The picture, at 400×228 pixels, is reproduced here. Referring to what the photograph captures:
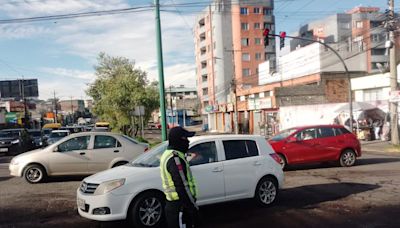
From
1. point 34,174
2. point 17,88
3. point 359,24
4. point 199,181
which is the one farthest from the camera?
point 359,24

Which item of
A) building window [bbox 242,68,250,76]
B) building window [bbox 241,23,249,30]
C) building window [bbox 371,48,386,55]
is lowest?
building window [bbox 242,68,250,76]

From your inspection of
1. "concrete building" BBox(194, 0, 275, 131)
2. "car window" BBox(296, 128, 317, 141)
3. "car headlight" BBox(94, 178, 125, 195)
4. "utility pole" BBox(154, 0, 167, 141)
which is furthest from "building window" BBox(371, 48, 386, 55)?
"car headlight" BBox(94, 178, 125, 195)

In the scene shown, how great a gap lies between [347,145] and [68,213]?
33.6 feet

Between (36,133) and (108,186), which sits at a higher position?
(108,186)

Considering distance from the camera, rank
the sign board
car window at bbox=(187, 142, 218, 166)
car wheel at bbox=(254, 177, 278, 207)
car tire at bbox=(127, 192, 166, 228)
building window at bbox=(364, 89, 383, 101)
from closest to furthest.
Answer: car tire at bbox=(127, 192, 166, 228), car window at bbox=(187, 142, 218, 166), car wheel at bbox=(254, 177, 278, 207), the sign board, building window at bbox=(364, 89, 383, 101)

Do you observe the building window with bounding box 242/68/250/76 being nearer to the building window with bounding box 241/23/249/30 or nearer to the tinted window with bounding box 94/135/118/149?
the building window with bounding box 241/23/249/30

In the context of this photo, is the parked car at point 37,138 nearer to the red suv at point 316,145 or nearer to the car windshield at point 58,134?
the car windshield at point 58,134

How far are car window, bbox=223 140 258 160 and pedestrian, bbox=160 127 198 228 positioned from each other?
336 centimetres

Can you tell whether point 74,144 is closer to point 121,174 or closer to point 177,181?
point 121,174

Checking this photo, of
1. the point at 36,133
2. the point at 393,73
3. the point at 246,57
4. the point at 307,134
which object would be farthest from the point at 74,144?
the point at 246,57

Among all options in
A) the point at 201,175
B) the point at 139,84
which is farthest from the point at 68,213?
the point at 139,84

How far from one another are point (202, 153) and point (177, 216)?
320 cm

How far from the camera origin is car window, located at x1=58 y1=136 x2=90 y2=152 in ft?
43.4

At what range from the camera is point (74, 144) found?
1327cm
